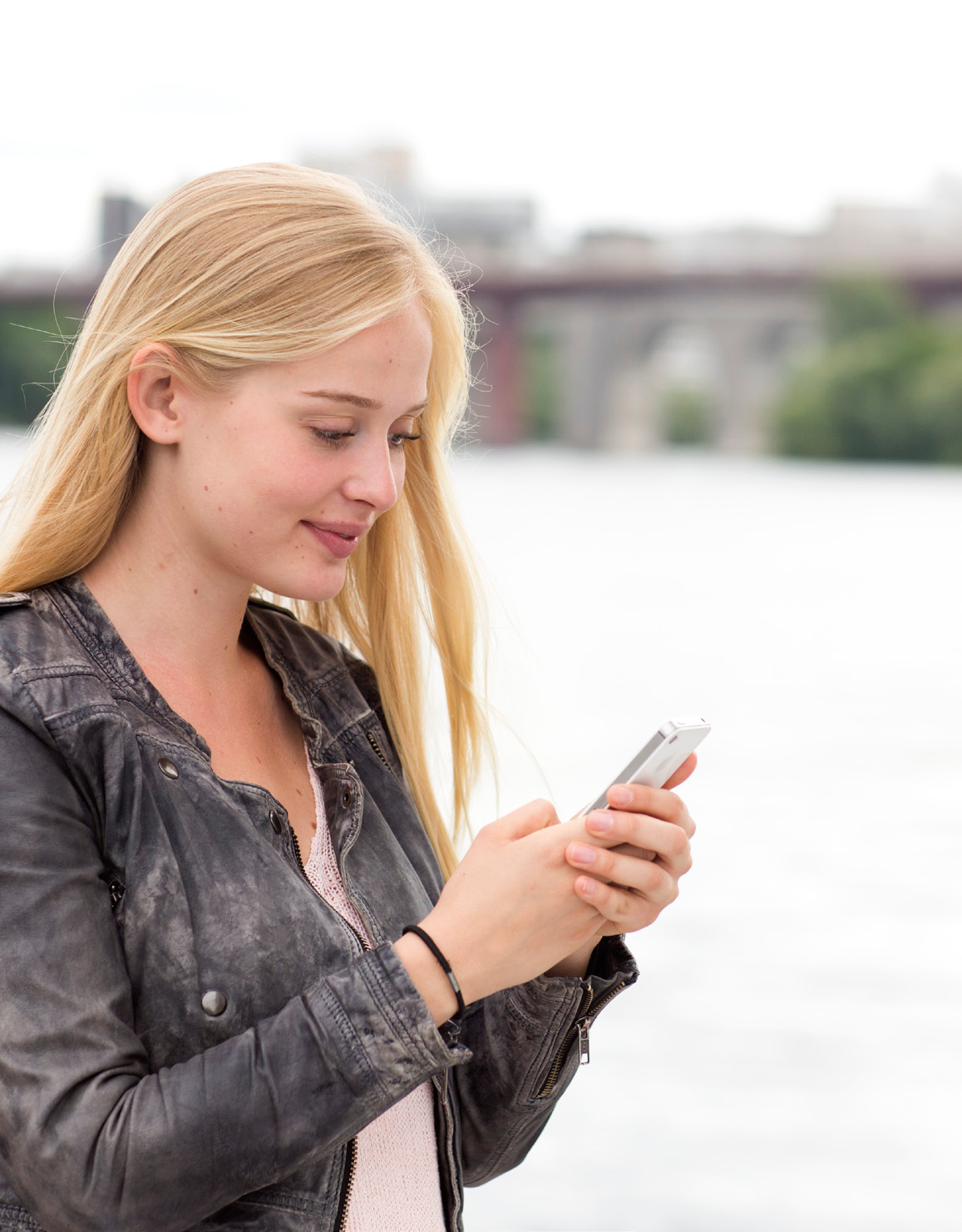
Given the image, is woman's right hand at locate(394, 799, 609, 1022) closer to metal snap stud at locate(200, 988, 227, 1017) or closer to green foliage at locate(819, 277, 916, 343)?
metal snap stud at locate(200, 988, 227, 1017)

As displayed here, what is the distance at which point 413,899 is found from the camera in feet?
3.93

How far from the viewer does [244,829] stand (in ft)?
3.43

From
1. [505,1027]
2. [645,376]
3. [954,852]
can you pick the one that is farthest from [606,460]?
[505,1027]

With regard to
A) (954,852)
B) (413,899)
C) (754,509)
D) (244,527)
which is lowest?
(754,509)

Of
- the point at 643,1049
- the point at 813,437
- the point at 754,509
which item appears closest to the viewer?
the point at 643,1049

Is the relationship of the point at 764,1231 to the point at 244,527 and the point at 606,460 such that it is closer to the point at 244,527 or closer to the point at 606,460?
the point at 244,527

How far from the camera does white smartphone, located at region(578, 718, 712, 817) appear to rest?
3.27 feet

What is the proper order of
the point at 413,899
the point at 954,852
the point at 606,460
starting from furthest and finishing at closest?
the point at 606,460
the point at 954,852
the point at 413,899

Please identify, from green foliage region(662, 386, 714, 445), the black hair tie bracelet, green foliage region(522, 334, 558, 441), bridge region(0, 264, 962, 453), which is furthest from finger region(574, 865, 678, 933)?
green foliage region(662, 386, 714, 445)

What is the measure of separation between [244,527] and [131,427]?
0.12m

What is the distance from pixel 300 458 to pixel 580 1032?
0.54 m

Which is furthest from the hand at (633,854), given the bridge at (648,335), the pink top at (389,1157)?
the bridge at (648,335)

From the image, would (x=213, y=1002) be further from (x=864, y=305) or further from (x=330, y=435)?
(x=864, y=305)

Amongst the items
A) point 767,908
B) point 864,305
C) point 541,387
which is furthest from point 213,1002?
point 541,387
